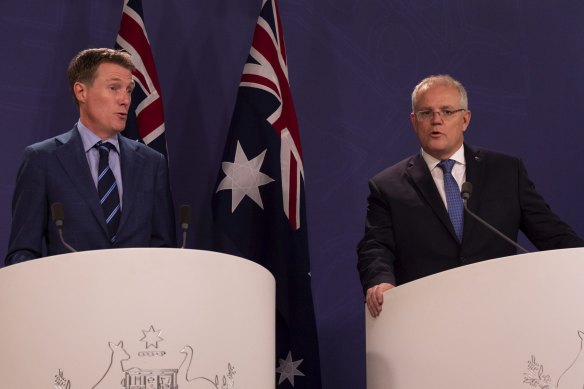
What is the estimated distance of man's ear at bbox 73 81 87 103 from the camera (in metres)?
3.82

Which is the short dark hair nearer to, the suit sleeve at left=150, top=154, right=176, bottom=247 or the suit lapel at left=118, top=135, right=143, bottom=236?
the suit lapel at left=118, top=135, right=143, bottom=236

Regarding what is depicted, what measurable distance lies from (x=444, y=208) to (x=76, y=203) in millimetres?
1292

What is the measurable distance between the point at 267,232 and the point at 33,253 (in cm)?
143

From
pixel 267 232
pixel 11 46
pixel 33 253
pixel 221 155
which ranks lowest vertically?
pixel 33 253

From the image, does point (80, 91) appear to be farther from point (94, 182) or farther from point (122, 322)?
point (122, 322)

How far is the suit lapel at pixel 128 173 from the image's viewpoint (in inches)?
139

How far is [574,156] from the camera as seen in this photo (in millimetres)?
5574

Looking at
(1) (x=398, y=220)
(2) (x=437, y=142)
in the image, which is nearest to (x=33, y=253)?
(1) (x=398, y=220)

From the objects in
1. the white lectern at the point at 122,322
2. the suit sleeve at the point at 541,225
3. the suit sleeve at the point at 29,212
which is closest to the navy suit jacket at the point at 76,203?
the suit sleeve at the point at 29,212

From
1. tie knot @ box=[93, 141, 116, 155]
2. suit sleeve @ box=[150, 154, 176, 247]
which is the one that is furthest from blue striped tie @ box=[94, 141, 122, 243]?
suit sleeve @ box=[150, 154, 176, 247]

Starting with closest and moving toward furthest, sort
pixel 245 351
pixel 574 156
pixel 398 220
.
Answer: pixel 245 351 < pixel 398 220 < pixel 574 156

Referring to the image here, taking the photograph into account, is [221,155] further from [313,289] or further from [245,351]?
[245,351]

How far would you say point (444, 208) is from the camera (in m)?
3.80

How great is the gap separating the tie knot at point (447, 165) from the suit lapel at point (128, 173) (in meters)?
1.11
